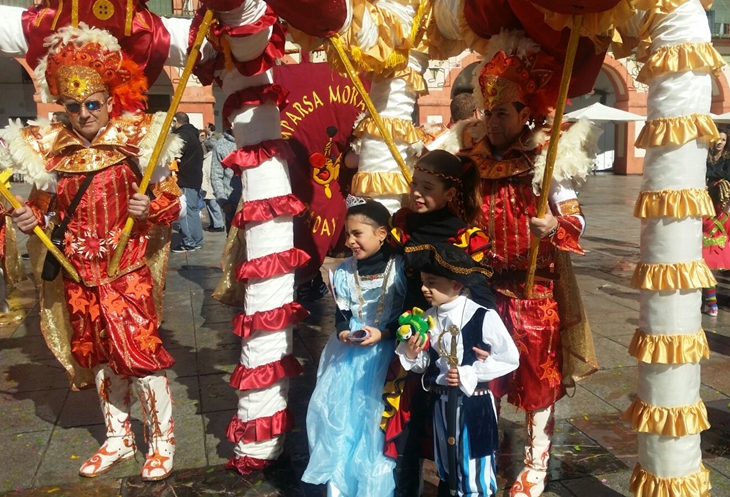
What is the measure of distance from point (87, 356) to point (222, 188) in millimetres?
7695

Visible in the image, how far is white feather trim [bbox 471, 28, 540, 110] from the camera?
2.81m

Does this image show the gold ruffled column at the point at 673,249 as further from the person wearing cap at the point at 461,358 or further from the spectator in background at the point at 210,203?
the spectator in background at the point at 210,203

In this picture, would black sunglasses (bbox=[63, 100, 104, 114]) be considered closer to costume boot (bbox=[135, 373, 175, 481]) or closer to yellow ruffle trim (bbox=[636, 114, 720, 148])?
costume boot (bbox=[135, 373, 175, 481])

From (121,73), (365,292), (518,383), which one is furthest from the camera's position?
(121,73)

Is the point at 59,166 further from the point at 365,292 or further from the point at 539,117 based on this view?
the point at 539,117

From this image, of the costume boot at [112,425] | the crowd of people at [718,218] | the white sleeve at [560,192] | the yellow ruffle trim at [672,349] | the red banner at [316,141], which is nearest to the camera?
the yellow ruffle trim at [672,349]

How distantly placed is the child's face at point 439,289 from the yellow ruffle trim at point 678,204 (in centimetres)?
79

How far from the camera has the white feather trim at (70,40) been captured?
3.04 meters

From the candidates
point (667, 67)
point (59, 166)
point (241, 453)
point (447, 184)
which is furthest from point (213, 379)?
point (667, 67)

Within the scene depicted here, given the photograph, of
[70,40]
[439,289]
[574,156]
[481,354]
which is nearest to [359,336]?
[439,289]

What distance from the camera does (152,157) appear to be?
2996mm

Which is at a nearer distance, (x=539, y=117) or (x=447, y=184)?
(x=447, y=184)

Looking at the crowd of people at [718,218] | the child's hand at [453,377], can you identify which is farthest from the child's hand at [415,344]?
the crowd of people at [718,218]

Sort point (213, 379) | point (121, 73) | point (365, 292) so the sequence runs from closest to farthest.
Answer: point (365, 292)
point (121, 73)
point (213, 379)
